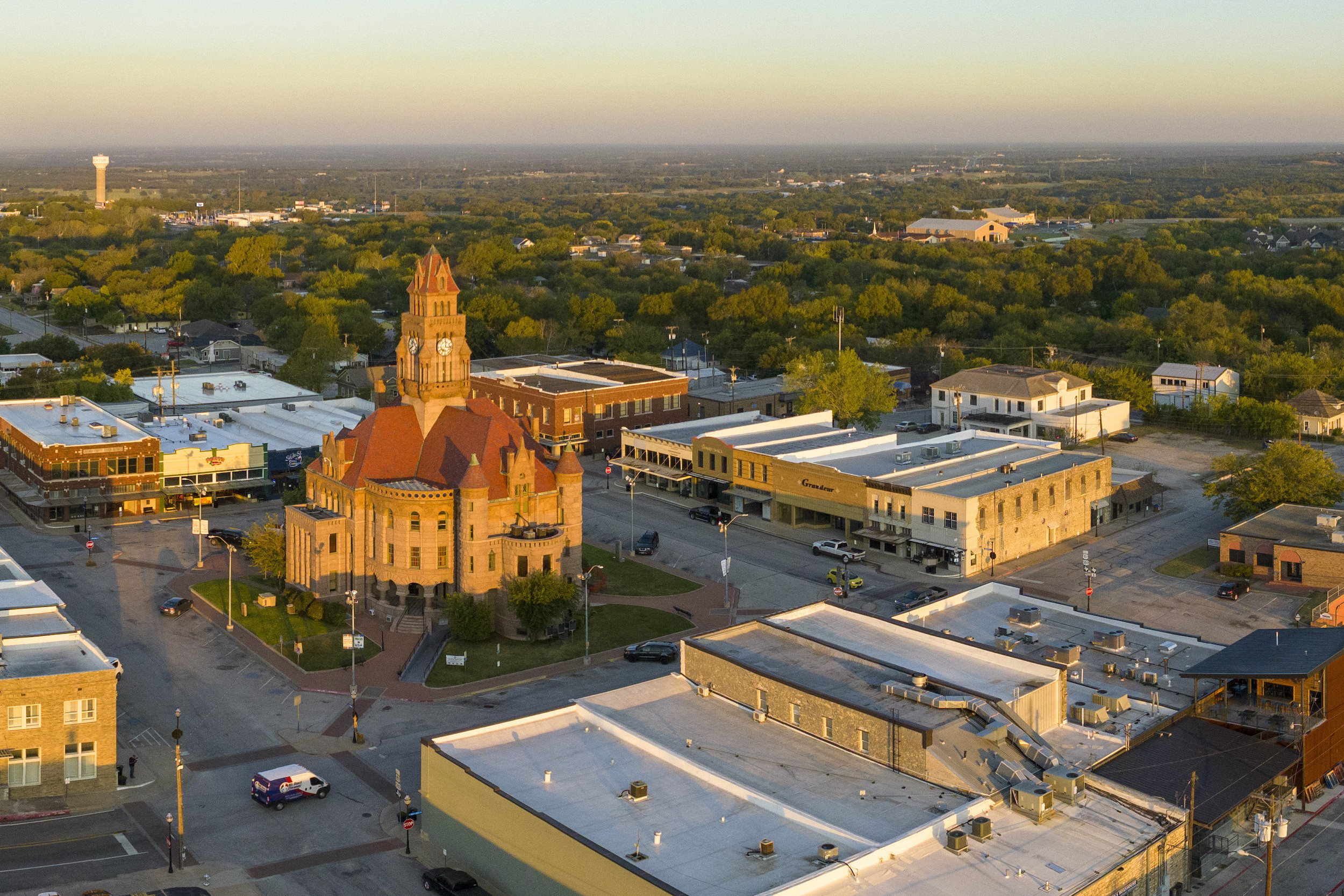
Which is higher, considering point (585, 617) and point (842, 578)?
point (585, 617)

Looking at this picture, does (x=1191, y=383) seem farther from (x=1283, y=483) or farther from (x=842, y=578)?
(x=842, y=578)

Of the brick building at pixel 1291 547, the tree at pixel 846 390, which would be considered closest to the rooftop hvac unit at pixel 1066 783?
the brick building at pixel 1291 547

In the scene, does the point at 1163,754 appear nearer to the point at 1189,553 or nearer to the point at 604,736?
the point at 604,736

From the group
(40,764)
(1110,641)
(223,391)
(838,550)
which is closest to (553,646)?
(838,550)

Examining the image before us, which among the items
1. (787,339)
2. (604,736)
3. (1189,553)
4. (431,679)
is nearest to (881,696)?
(604,736)

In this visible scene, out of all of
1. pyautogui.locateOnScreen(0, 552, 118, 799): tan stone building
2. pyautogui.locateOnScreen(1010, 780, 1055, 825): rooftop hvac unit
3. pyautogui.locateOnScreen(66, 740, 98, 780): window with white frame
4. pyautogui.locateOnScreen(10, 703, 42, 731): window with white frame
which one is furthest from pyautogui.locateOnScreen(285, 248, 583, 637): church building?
pyautogui.locateOnScreen(1010, 780, 1055, 825): rooftop hvac unit

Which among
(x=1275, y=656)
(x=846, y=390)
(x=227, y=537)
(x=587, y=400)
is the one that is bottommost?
(x=227, y=537)
